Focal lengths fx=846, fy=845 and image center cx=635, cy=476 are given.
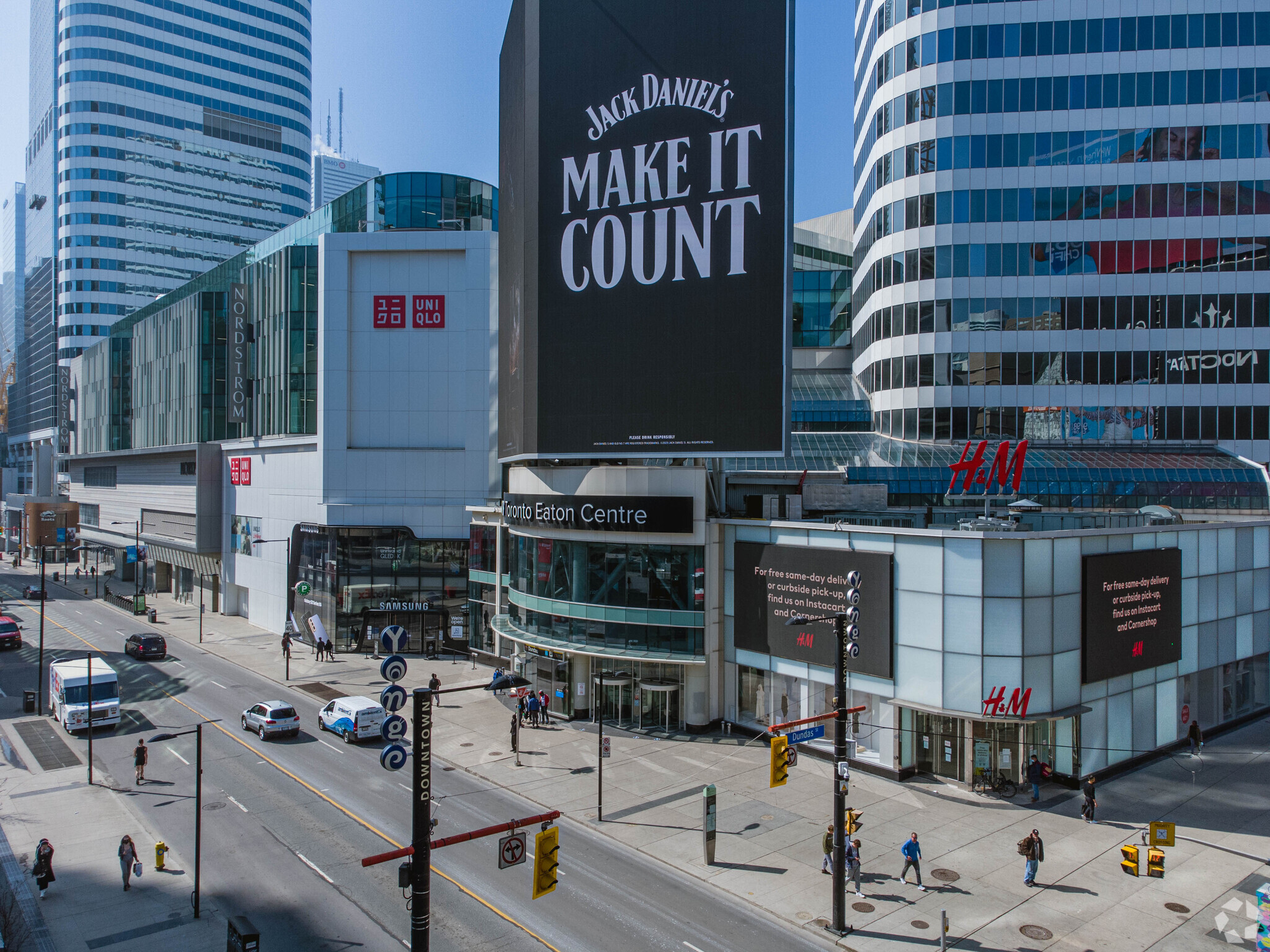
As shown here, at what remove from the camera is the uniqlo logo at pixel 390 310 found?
5919 cm

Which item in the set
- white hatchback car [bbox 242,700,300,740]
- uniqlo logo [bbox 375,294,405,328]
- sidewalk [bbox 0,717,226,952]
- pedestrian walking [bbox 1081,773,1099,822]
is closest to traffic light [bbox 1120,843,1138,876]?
pedestrian walking [bbox 1081,773,1099,822]

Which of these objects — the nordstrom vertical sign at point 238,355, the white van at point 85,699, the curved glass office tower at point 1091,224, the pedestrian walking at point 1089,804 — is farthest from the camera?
the nordstrom vertical sign at point 238,355

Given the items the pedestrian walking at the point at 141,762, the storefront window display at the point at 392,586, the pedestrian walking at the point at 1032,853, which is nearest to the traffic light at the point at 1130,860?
the pedestrian walking at the point at 1032,853

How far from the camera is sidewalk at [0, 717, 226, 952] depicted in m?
20.7

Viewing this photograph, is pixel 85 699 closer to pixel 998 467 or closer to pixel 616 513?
pixel 616 513

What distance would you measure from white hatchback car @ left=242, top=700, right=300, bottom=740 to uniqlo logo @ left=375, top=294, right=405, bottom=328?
96.6ft

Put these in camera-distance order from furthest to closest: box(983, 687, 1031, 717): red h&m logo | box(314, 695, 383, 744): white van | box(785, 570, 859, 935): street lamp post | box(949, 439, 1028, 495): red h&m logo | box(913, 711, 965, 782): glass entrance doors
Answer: box(314, 695, 383, 744): white van → box(913, 711, 965, 782): glass entrance doors → box(949, 439, 1028, 495): red h&m logo → box(983, 687, 1031, 717): red h&m logo → box(785, 570, 859, 935): street lamp post

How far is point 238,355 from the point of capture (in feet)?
231

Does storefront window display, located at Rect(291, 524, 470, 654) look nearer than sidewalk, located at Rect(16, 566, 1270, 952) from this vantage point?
No

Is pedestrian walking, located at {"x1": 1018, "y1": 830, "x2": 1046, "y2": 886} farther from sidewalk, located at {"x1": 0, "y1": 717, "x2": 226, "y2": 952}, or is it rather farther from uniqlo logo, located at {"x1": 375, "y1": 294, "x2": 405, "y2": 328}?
uniqlo logo, located at {"x1": 375, "y1": 294, "x2": 405, "y2": 328}

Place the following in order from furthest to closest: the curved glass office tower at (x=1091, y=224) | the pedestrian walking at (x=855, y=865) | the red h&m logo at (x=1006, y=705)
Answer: the curved glass office tower at (x=1091, y=224) → the red h&m logo at (x=1006, y=705) → the pedestrian walking at (x=855, y=865)

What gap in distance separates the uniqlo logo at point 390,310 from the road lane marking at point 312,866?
4093 cm

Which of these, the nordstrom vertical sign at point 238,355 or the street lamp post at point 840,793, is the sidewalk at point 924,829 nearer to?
the street lamp post at point 840,793

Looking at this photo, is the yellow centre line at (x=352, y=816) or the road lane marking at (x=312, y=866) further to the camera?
the road lane marking at (x=312, y=866)
